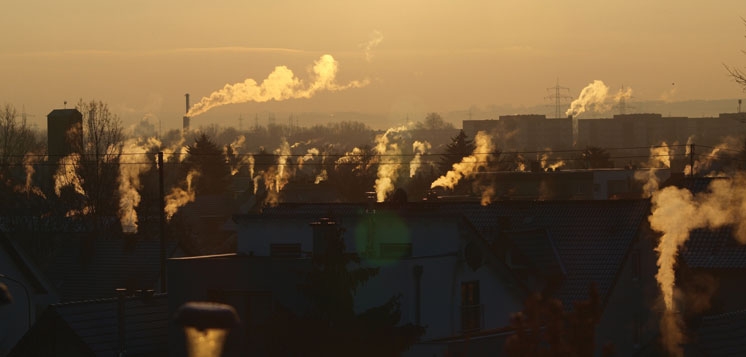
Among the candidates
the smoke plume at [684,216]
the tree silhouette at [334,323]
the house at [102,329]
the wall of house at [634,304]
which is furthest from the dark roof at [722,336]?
the house at [102,329]

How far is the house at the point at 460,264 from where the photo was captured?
117 feet

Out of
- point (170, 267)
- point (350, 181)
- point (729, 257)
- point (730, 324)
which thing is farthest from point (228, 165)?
point (730, 324)

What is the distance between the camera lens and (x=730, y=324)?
29.1 metres

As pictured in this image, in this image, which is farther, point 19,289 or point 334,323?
point 19,289

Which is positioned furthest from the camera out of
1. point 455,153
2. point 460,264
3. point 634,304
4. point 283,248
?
point 455,153

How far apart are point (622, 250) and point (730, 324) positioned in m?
16.5

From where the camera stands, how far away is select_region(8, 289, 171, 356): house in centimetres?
3572

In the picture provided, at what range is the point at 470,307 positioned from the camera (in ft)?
132

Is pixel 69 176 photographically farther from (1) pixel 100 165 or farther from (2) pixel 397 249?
(2) pixel 397 249

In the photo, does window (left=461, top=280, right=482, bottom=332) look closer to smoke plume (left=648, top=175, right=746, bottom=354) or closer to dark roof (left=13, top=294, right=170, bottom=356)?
smoke plume (left=648, top=175, right=746, bottom=354)

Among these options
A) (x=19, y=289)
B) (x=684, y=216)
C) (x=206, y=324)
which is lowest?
(x=19, y=289)

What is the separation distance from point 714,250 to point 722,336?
26.0 metres

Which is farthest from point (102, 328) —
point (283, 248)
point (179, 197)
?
point (179, 197)

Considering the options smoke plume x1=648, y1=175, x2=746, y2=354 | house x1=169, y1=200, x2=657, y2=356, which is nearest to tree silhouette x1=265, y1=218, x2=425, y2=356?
house x1=169, y1=200, x2=657, y2=356
